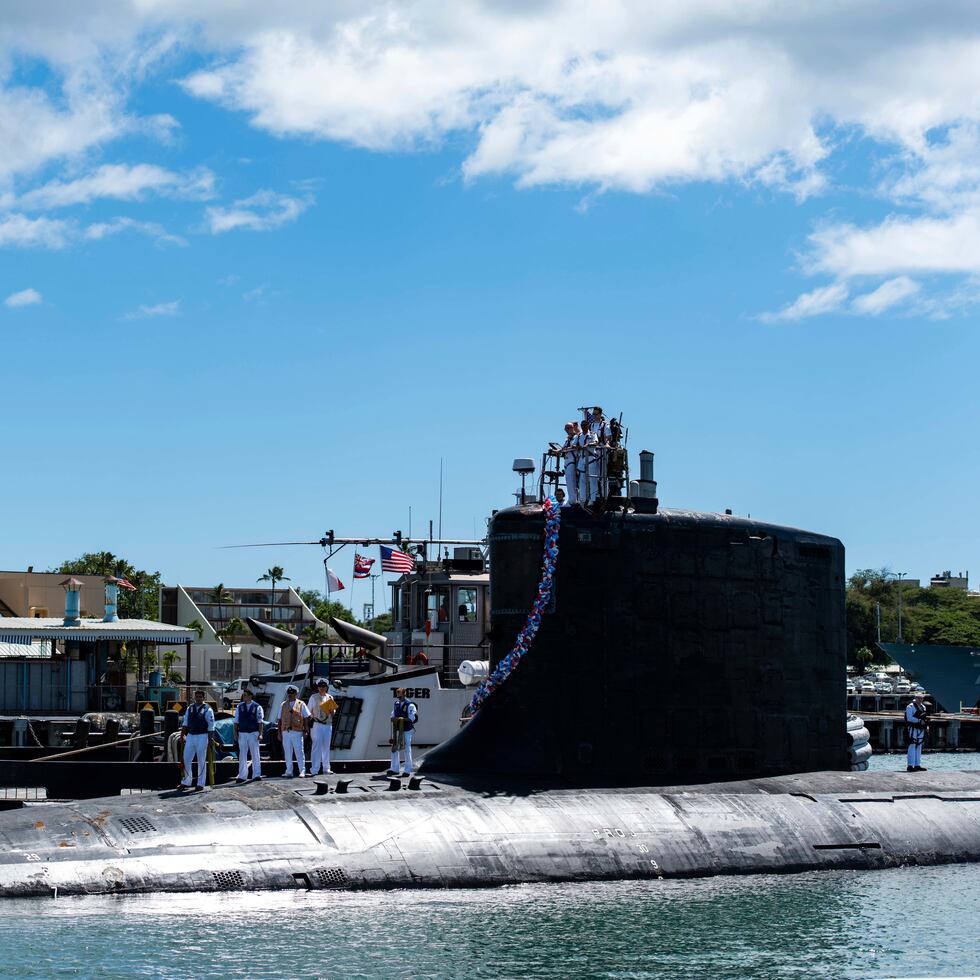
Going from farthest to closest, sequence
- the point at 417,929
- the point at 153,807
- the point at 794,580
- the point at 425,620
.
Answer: the point at 425,620 → the point at 794,580 → the point at 153,807 → the point at 417,929

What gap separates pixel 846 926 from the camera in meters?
15.8

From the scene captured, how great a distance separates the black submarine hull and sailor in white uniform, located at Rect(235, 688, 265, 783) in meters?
0.57

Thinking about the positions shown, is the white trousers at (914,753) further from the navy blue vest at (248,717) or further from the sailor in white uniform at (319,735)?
the navy blue vest at (248,717)

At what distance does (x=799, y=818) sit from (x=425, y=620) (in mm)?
14142

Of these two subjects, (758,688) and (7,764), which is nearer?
(758,688)

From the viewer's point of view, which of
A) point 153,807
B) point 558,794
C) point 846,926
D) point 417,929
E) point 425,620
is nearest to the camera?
point 417,929

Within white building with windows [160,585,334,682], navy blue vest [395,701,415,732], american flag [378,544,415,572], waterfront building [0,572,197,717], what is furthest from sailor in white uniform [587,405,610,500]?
white building with windows [160,585,334,682]

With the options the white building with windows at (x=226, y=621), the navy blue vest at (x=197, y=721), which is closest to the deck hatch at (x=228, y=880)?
the navy blue vest at (x=197, y=721)

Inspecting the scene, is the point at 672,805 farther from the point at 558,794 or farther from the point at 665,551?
the point at 665,551

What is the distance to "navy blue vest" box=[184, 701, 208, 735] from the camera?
1903 cm

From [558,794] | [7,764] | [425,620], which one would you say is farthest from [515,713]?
[425,620]

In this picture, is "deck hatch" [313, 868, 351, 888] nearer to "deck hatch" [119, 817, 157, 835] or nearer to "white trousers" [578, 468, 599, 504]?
"deck hatch" [119, 817, 157, 835]

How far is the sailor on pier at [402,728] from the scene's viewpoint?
780 inches

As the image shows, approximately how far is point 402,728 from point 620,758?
9.98ft
